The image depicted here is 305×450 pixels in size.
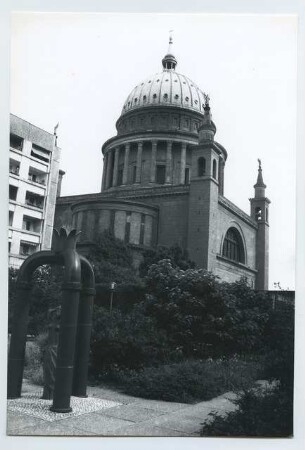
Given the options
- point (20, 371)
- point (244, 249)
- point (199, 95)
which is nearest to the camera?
point (20, 371)

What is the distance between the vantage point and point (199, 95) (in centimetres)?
5522

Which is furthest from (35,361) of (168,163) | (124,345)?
(168,163)

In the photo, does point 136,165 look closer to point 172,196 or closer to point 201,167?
point 172,196

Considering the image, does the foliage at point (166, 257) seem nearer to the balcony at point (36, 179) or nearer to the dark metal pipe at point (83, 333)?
the balcony at point (36, 179)

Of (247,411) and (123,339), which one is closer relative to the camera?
(247,411)

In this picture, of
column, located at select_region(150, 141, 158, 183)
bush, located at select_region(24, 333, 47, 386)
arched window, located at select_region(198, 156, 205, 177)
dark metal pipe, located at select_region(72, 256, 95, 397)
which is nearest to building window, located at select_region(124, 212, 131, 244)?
arched window, located at select_region(198, 156, 205, 177)

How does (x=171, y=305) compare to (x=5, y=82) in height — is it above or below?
below

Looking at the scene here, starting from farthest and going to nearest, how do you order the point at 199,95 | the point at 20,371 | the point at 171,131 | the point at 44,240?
the point at 199,95 < the point at 171,131 < the point at 44,240 < the point at 20,371

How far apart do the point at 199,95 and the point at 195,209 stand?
22.7m

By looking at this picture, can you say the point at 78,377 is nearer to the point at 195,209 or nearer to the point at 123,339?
the point at 123,339

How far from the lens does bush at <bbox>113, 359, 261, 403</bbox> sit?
466 inches

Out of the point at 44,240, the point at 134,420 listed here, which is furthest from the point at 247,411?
the point at 44,240

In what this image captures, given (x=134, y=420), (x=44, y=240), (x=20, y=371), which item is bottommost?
(x=134, y=420)

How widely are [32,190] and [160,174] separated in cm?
2272
